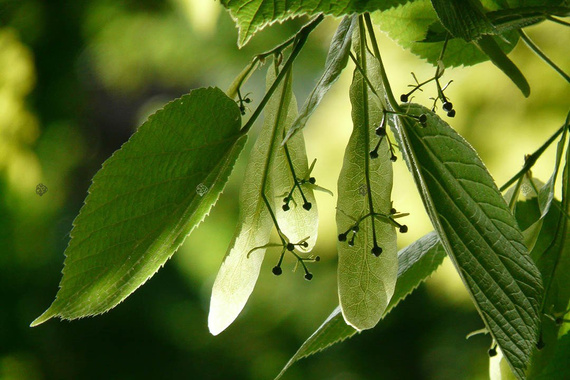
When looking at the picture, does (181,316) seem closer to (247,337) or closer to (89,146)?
(247,337)

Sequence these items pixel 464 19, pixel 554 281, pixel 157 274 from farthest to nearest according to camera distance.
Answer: pixel 157 274 → pixel 554 281 → pixel 464 19

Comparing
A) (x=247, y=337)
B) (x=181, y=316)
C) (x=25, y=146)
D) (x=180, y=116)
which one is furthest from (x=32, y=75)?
(x=180, y=116)

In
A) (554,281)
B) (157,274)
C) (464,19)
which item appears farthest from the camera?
(157,274)

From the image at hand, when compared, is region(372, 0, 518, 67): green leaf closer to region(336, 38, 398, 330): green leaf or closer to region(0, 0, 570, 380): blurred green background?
region(336, 38, 398, 330): green leaf

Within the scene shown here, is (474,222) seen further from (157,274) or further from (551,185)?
(157,274)

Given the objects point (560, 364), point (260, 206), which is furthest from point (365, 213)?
point (560, 364)
